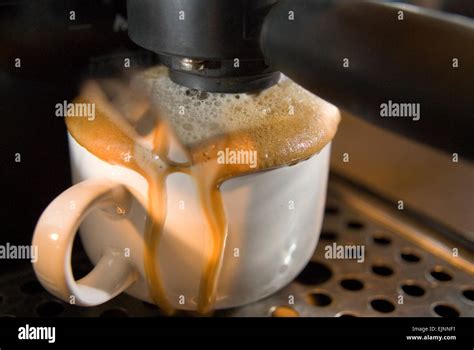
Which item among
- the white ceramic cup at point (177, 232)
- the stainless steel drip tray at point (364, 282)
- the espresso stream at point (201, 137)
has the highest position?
the espresso stream at point (201, 137)

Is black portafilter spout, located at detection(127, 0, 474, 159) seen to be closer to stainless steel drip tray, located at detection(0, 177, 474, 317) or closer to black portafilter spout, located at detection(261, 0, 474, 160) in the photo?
black portafilter spout, located at detection(261, 0, 474, 160)

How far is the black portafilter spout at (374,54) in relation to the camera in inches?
6.8

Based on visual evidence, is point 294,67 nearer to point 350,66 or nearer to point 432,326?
point 350,66

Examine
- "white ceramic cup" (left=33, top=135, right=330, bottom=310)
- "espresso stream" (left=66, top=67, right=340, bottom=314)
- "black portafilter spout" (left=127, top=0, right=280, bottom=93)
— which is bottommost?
"white ceramic cup" (left=33, top=135, right=330, bottom=310)

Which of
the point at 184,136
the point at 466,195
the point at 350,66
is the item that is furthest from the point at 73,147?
the point at 466,195

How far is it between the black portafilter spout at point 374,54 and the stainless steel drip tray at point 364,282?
172 millimetres

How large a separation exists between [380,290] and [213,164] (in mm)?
149

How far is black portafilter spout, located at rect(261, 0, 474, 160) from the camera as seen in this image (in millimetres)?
173

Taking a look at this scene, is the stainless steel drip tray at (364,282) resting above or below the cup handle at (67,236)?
below

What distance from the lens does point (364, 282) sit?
0.37 m

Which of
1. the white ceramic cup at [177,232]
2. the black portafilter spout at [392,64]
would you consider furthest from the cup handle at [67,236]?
the black portafilter spout at [392,64]

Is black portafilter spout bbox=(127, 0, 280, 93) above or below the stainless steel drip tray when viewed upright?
above

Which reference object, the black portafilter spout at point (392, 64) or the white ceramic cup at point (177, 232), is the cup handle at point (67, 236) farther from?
the black portafilter spout at point (392, 64)

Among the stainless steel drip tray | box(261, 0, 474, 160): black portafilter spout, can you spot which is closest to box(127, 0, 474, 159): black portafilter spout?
box(261, 0, 474, 160): black portafilter spout
